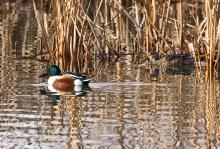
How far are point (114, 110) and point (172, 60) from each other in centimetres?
504

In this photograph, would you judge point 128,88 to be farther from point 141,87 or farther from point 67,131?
point 67,131

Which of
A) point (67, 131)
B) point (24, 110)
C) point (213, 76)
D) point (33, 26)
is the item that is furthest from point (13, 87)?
point (33, 26)

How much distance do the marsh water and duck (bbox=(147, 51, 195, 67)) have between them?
2.26ft

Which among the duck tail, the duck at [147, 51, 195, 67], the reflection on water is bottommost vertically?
the reflection on water

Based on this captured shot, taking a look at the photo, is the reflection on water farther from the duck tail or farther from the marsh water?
the duck tail

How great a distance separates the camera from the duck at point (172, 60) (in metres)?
10.9

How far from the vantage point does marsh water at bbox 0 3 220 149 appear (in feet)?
16.2

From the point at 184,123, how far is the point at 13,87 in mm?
3362

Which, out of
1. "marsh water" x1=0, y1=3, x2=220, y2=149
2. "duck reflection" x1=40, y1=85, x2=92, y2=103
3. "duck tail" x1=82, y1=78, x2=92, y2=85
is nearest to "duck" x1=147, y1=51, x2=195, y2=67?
"marsh water" x1=0, y1=3, x2=220, y2=149

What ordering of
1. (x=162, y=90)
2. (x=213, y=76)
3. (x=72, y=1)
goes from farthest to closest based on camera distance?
(x=72, y=1) < (x=213, y=76) < (x=162, y=90)

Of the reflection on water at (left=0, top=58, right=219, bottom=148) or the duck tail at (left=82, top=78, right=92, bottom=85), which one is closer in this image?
the reflection on water at (left=0, top=58, right=219, bottom=148)

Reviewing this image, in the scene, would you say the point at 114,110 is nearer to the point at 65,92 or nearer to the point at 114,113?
the point at 114,113

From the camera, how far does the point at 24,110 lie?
6.28m

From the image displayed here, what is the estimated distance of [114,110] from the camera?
6.27 metres
